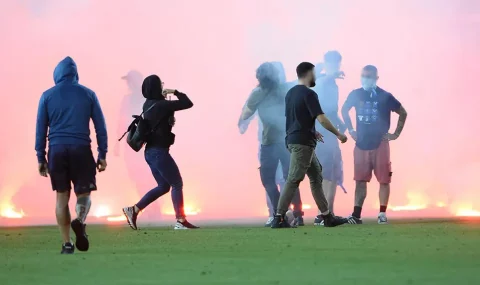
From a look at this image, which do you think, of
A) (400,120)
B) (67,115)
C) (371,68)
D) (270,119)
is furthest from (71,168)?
(400,120)

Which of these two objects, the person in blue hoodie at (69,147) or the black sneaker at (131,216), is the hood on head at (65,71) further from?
the black sneaker at (131,216)

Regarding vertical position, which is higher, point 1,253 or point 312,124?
point 312,124

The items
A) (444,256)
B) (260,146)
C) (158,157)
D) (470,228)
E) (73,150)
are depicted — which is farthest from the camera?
(260,146)

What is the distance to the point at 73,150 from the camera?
962 centimetres

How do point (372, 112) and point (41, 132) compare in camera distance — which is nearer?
point (41, 132)

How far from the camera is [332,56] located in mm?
15492

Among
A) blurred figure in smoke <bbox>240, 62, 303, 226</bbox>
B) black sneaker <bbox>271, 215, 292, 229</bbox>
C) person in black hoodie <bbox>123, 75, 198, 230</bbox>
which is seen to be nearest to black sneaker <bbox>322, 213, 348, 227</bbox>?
black sneaker <bbox>271, 215, 292, 229</bbox>

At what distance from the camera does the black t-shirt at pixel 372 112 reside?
50.5 feet

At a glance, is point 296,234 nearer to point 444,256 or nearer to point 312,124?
point 312,124

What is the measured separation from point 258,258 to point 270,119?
20.7 ft

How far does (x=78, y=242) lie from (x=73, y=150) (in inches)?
28.3

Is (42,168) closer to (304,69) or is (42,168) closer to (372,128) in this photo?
(304,69)

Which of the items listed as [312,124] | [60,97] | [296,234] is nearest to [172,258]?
[60,97]

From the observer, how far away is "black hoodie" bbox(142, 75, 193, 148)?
13875mm
